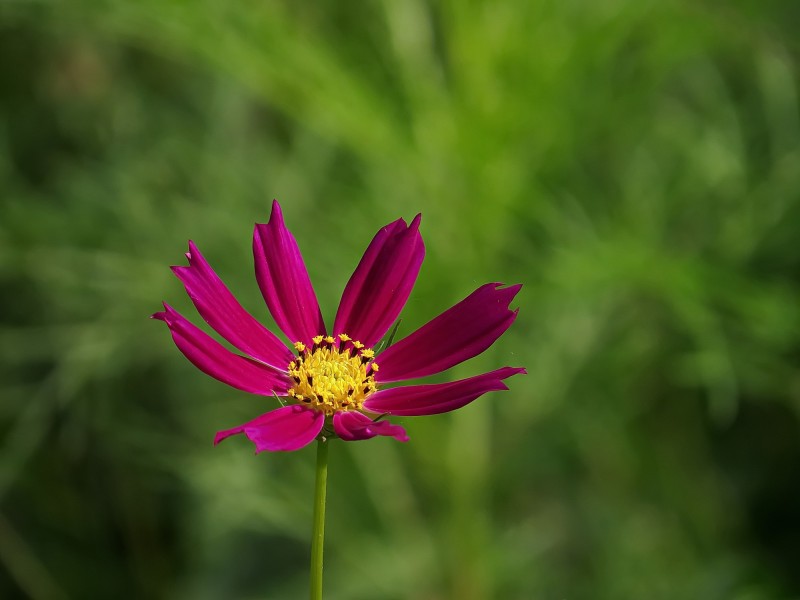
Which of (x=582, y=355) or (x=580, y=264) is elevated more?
(x=582, y=355)

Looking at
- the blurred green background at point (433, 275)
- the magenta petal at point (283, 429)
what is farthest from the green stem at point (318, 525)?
the blurred green background at point (433, 275)

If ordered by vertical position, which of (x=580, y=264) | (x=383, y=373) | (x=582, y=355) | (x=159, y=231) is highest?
(x=159, y=231)

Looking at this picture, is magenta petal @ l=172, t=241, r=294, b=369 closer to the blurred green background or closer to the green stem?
the green stem

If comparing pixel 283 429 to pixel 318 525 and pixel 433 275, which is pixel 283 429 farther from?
pixel 433 275

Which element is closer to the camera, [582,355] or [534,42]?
[534,42]

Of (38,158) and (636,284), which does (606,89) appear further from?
(38,158)

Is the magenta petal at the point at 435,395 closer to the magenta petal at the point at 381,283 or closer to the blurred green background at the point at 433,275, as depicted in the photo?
the magenta petal at the point at 381,283

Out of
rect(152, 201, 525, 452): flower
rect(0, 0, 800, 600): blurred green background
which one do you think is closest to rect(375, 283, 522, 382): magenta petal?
rect(152, 201, 525, 452): flower

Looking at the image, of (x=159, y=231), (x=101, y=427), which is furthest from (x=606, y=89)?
(x=101, y=427)
